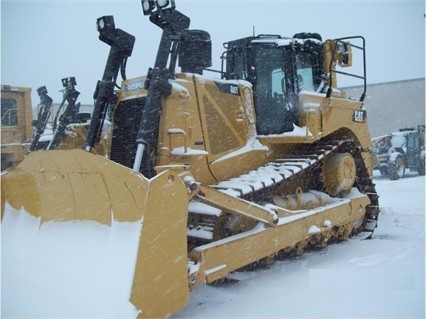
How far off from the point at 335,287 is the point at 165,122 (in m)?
2.29

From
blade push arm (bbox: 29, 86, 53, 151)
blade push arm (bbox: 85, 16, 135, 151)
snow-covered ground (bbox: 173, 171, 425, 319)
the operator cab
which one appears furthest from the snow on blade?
blade push arm (bbox: 29, 86, 53, 151)

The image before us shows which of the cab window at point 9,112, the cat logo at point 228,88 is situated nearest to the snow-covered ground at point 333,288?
the cat logo at point 228,88

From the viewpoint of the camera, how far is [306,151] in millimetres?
5504

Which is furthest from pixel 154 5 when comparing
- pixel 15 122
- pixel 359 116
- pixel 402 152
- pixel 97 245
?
pixel 402 152

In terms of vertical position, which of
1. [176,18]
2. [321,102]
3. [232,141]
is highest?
[176,18]

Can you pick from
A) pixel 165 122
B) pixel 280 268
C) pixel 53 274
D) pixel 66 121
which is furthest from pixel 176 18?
pixel 66 121

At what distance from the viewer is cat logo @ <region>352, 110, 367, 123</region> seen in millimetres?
6121

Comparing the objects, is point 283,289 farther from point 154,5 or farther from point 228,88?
point 154,5

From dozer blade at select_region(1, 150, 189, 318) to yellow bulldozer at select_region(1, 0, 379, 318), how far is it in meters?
0.01

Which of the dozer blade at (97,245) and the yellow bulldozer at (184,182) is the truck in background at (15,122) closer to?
the yellow bulldozer at (184,182)

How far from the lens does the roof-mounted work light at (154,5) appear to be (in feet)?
12.9

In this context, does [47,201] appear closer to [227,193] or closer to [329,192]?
[227,193]

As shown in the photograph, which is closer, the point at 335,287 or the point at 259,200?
the point at 335,287

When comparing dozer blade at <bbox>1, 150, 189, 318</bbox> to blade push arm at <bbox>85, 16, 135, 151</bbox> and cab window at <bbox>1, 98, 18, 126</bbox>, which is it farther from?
cab window at <bbox>1, 98, 18, 126</bbox>
